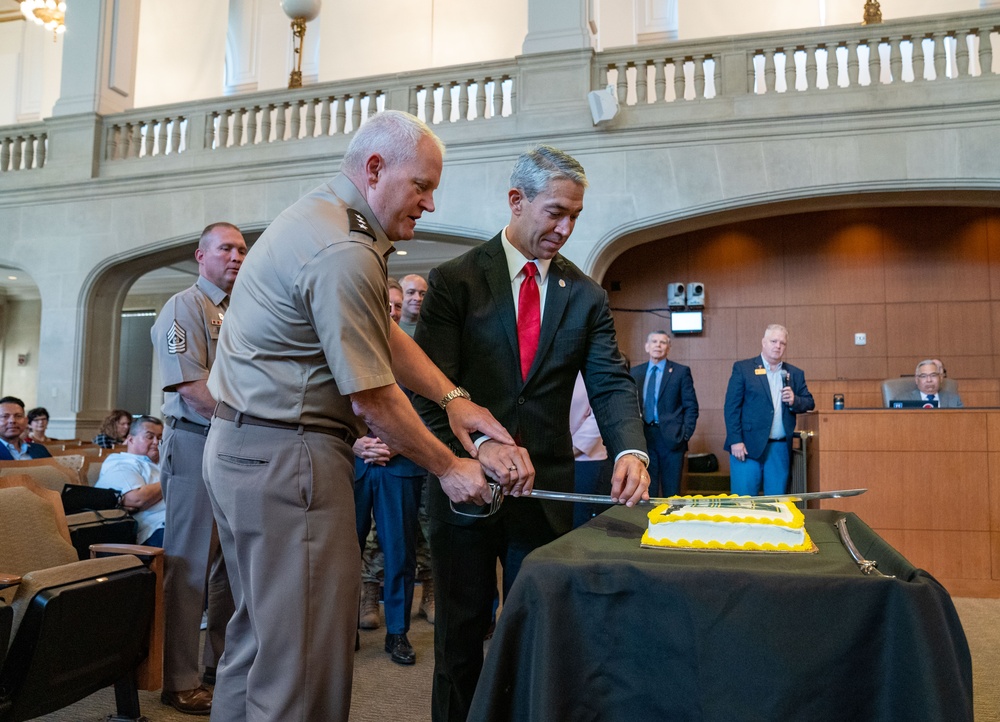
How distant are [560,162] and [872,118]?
6.20 m

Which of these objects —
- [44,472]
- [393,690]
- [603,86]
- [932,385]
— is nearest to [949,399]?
[932,385]

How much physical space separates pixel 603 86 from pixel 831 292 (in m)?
3.49

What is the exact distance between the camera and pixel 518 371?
1.92 metres

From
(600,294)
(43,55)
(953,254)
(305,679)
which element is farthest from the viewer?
(43,55)

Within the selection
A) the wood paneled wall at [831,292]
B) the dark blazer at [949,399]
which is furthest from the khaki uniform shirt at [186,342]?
the wood paneled wall at [831,292]

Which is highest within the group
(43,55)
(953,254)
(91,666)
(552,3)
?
(43,55)

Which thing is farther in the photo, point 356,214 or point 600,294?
point 600,294

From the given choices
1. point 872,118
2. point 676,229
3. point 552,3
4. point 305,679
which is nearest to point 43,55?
point 552,3

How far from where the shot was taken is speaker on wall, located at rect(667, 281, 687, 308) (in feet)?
30.4

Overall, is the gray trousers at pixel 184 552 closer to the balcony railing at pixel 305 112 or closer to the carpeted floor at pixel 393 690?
the carpeted floor at pixel 393 690

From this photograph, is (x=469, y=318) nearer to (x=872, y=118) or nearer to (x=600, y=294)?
(x=600, y=294)

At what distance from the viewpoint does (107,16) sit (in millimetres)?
9859

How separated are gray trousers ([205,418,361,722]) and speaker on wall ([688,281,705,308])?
8060 millimetres

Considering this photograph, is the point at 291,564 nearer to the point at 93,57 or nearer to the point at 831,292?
the point at 831,292
